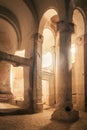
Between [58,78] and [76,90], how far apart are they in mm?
3098

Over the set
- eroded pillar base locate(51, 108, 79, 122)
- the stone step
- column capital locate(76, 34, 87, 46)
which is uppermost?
column capital locate(76, 34, 87, 46)

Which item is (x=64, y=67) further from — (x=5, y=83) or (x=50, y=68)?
(x=5, y=83)

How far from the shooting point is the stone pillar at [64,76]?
8.39m

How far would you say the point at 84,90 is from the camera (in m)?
11.2

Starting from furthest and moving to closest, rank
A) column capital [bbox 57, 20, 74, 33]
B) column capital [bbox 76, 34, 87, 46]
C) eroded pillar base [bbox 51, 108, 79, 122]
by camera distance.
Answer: column capital [bbox 76, 34, 87, 46], column capital [bbox 57, 20, 74, 33], eroded pillar base [bbox 51, 108, 79, 122]

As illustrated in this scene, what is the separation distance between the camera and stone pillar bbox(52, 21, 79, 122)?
27.5 ft

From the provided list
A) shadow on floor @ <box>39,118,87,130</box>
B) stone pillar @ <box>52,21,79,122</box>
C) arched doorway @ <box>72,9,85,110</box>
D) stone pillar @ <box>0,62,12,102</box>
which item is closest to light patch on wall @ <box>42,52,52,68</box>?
stone pillar @ <box>0,62,12,102</box>

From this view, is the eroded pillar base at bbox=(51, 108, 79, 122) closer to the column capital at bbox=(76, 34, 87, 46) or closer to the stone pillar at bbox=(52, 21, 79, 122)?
the stone pillar at bbox=(52, 21, 79, 122)

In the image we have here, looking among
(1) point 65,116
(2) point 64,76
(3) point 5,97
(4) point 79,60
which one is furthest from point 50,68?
(1) point 65,116

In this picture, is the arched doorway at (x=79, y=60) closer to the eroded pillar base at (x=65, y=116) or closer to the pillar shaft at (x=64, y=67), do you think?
the pillar shaft at (x=64, y=67)

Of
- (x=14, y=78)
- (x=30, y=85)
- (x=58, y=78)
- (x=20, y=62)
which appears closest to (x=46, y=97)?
(x=14, y=78)

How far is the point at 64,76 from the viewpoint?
29.1ft

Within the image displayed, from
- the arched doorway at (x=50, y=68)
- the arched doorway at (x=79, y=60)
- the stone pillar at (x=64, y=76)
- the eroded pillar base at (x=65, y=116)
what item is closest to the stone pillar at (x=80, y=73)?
the arched doorway at (x=79, y=60)

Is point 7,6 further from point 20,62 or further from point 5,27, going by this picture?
point 20,62
